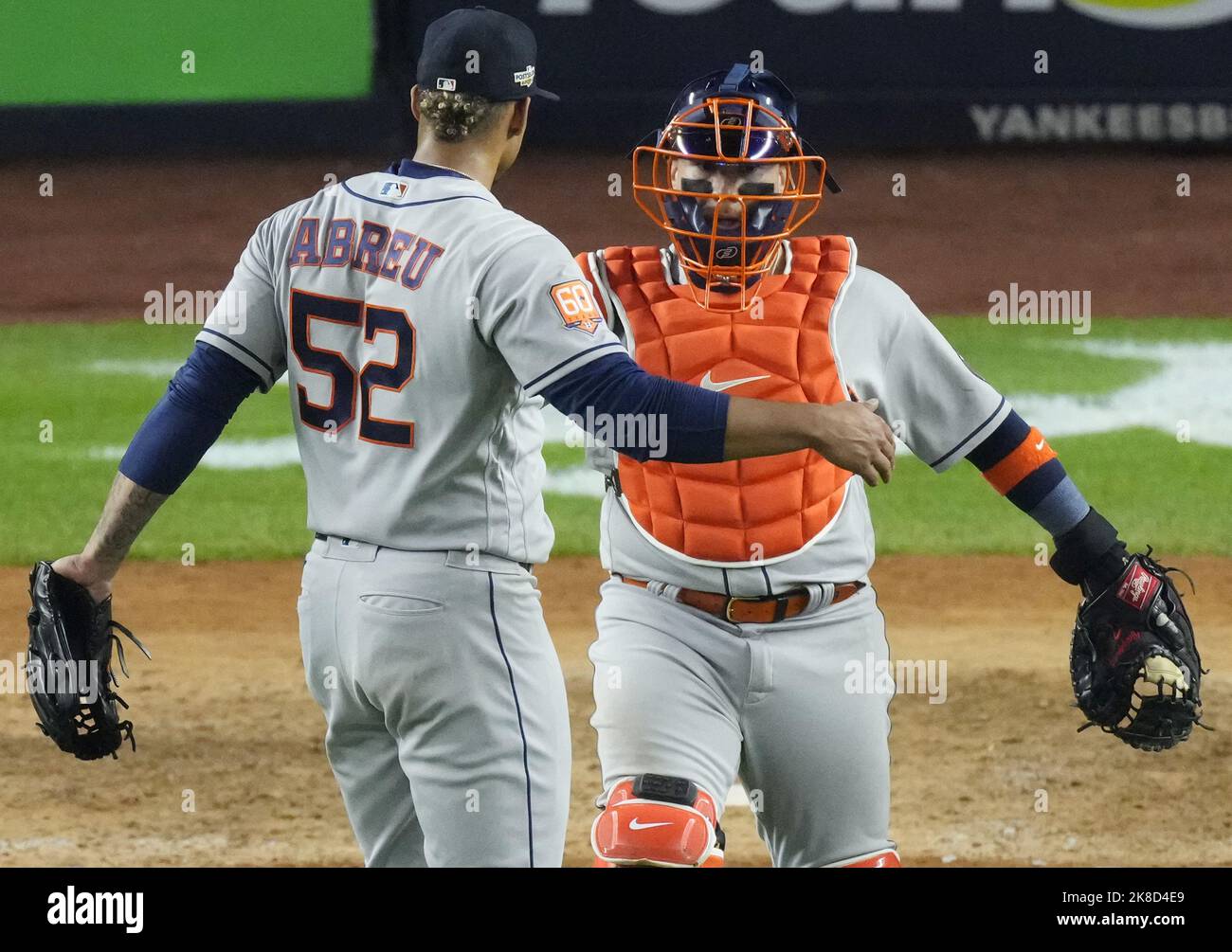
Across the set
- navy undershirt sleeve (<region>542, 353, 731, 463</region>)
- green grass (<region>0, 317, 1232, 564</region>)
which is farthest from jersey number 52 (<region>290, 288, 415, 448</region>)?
green grass (<region>0, 317, 1232, 564</region>)

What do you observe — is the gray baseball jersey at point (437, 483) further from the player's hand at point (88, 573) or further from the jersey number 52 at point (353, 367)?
the player's hand at point (88, 573)

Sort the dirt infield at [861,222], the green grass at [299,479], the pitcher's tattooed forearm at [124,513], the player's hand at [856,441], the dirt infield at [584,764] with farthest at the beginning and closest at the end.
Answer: the dirt infield at [861,222] < the green grass at [299,479] < the dirt infield at [584,764] < the pitcher's tattooed forearm at [124,513] < the player's hand at [856,441]

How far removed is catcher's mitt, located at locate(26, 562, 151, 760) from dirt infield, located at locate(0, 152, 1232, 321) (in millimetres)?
9595

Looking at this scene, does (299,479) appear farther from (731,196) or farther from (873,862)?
A: (873,862)

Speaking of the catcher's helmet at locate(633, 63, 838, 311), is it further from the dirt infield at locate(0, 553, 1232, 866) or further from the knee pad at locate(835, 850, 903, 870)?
the dirt infield at locate(0, 553, 1232, 866)

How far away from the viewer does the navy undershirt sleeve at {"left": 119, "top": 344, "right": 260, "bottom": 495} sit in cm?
320

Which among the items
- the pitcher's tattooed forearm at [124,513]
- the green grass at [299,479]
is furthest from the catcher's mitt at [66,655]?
the green grass at [299,479]

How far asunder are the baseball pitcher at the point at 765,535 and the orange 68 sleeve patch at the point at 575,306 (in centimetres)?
48

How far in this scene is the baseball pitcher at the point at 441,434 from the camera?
2.90 meters

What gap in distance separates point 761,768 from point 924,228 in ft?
35.7

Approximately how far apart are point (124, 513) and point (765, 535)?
122 centimetres

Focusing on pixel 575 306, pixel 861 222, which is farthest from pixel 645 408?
pixel 861 222

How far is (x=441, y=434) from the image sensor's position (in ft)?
9.86

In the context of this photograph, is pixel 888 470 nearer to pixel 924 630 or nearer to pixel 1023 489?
pixel 1023 489
